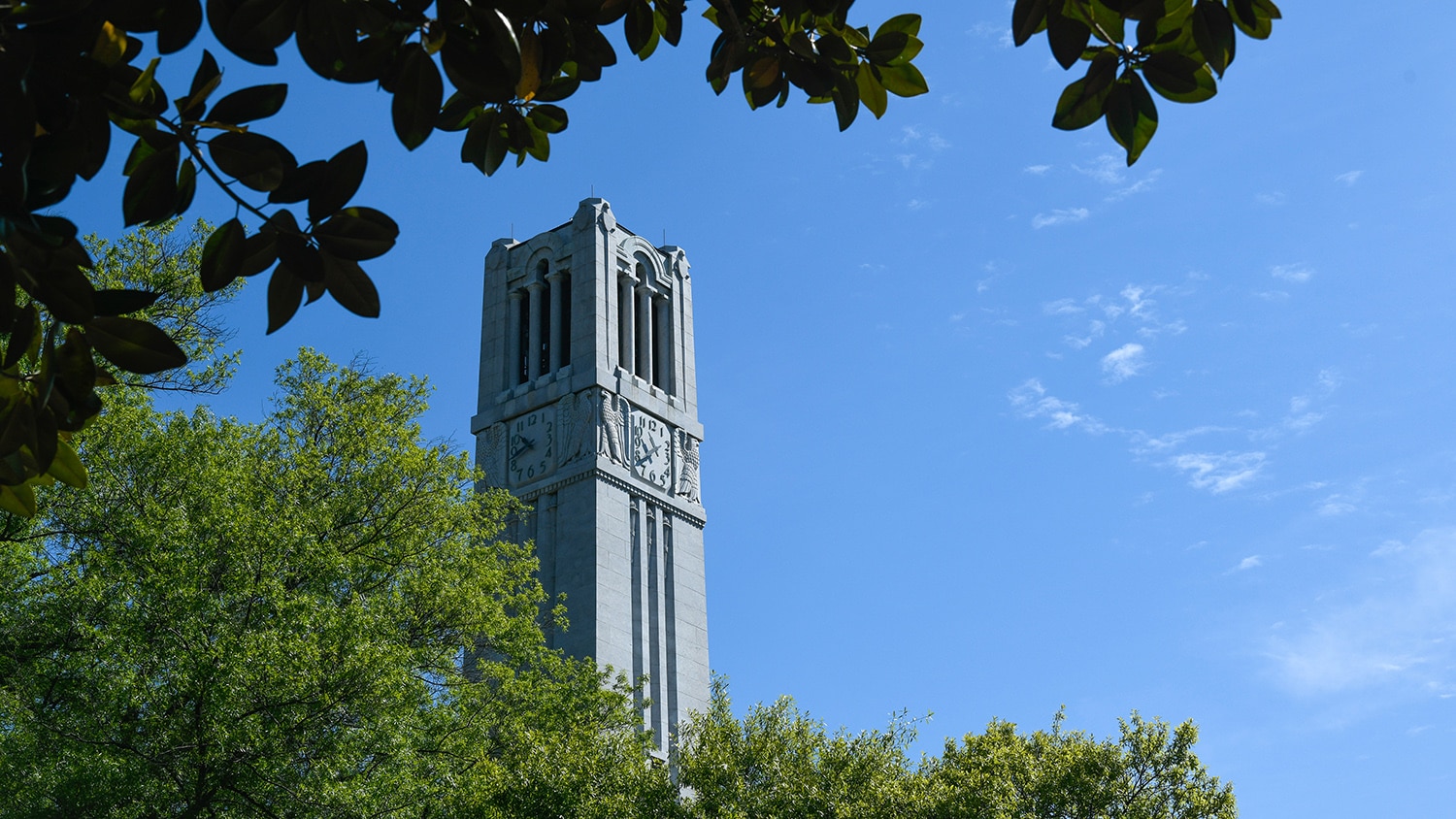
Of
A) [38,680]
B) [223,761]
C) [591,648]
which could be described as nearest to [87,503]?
[38,680]

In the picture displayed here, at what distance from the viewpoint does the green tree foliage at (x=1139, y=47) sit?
3383 millimetres

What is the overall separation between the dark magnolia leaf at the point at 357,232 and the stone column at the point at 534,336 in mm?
42552

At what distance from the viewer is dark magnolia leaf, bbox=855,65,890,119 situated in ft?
13.6

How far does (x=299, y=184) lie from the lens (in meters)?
3.21

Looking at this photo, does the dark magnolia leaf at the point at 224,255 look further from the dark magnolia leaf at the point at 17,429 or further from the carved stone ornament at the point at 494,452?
the carved stone ornament at the point at 494,452

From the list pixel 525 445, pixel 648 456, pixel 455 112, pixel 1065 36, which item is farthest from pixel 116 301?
pixel 648 456

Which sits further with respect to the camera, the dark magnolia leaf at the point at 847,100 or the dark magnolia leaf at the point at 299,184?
the dark magnolia leaf at the point at 847,100

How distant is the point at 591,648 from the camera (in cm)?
4072

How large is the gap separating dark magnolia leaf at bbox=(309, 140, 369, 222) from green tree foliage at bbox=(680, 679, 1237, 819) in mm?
20631

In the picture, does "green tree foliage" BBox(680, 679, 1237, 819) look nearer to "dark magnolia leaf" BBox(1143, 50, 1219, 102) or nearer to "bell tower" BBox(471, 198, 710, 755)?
"bell tower" BBox(471, 198, 710, 755)

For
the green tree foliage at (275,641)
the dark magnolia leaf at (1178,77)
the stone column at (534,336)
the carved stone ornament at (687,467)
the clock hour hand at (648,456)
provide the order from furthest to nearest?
the carved stone ornament at (687,467) < the stone column at (534,336) < the clock hour hand at (648,456) < the green tree foliage at (275,641) < the dark magnolia leaf at (1178,77)

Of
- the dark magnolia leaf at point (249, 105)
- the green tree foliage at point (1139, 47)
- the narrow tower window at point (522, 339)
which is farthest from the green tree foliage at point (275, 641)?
the narrow tower window at point (522, 339)

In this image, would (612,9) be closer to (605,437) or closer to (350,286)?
(350,286)

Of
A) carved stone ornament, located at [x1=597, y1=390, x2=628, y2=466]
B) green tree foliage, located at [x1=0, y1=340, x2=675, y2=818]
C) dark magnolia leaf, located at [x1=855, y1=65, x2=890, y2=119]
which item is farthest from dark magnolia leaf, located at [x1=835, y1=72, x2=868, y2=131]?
carved stone ornament, located at [x1=597, y1=390, x2=628, y2=466]
